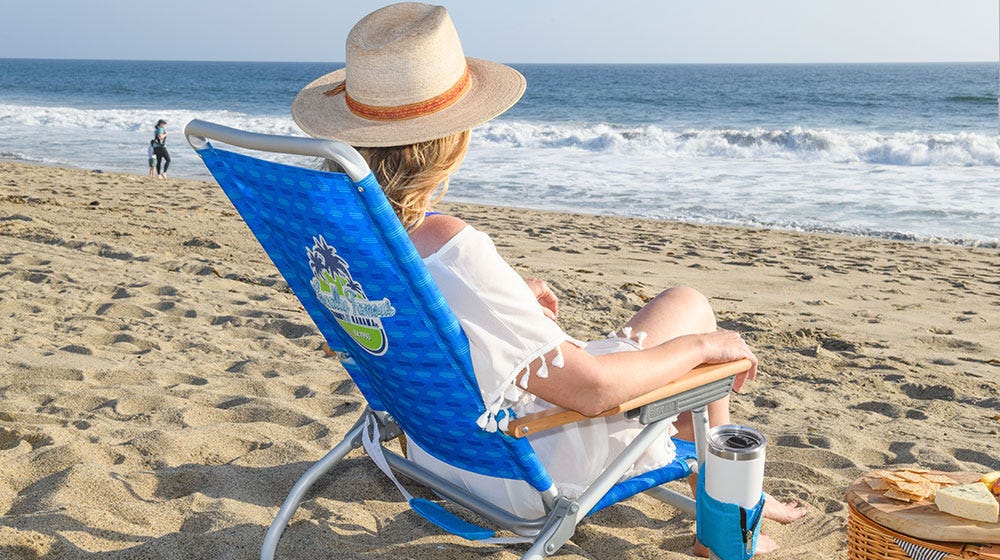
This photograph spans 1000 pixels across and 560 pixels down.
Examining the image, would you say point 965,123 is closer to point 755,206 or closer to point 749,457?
point 755,206

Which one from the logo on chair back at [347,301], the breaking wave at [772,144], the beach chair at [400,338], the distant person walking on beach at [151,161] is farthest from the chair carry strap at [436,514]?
the breaking wave at [772,144]

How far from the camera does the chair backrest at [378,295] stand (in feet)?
5.08

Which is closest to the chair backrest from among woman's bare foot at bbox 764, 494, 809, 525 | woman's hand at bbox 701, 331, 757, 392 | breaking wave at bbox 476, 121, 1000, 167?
woman's hand at bbox 701, 331, 757, 392

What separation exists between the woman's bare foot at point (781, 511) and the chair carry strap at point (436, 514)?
2.83 feet

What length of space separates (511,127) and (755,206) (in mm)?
10603

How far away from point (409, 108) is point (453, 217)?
234 mm

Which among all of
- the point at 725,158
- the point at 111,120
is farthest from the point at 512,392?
the point at 111,120

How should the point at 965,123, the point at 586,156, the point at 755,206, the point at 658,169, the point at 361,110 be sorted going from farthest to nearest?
the point at 965,123
the point at 586,156
the point at 658,169
the point at 755,206
the point at 361,110

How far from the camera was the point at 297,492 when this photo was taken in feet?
7.09

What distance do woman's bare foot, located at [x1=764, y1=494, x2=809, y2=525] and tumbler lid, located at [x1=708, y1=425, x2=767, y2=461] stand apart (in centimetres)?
70

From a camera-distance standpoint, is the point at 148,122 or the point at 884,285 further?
the point at 148,122

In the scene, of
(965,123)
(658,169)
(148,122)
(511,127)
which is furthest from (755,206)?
(148,122)

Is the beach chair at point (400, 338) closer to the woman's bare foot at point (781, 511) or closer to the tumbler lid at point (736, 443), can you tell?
the tumbler lid at point (736, 443)

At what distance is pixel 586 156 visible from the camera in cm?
1675
